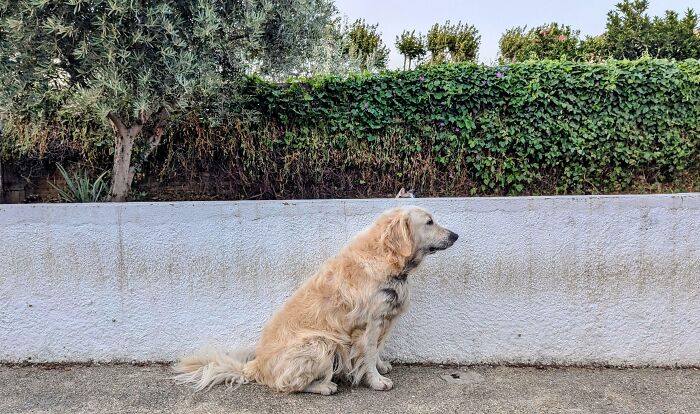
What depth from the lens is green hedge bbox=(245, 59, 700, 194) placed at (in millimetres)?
4582

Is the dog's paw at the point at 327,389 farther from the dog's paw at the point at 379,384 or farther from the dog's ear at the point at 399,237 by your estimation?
the dog's ear at the point at 399,237

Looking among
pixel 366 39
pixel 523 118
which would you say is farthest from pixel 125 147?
pixel 366 39

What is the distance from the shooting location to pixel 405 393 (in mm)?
3475

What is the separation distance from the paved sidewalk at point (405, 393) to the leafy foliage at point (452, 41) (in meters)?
5.33

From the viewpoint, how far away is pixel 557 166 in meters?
4.72

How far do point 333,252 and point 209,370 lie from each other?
1.34m

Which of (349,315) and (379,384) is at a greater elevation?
(349,315)

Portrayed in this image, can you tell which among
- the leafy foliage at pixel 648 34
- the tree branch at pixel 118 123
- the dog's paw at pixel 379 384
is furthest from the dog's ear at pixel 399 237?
the leafy foliage at pixel 648 34

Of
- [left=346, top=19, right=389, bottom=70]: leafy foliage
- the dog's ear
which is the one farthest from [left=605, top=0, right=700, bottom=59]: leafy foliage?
the dog's ear

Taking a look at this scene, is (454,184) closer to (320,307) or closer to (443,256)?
(443,256)

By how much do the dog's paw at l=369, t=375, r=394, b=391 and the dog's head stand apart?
0.91 metres

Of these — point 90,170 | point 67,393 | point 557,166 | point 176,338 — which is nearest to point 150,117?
point 90,170

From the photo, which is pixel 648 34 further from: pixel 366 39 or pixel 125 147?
pixel 125 147

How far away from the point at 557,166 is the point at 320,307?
9.43 ft
